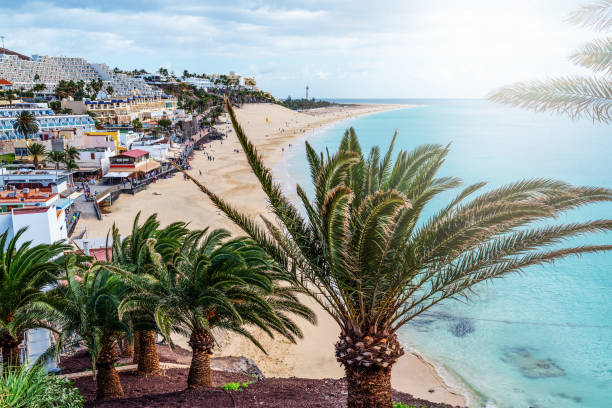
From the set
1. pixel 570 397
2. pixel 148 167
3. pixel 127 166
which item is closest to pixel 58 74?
pixel 148 167

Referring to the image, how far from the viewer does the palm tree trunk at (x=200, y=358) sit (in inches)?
349

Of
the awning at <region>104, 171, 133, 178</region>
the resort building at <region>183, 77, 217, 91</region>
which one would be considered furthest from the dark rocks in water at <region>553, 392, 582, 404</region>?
the resort building at <region>183, 77, 217, 91</region>

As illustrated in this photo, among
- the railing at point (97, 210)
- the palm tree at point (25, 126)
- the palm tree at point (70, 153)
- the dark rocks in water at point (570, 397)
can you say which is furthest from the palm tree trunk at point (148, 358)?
the palm tree at point (25, 126)

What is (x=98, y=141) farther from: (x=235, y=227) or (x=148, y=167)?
(x=235, y=227)

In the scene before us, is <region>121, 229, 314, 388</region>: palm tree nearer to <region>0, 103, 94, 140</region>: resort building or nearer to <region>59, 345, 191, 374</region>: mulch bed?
<region>59, 345, 191, 374</region>: mulch bed

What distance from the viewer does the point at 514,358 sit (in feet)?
52.3

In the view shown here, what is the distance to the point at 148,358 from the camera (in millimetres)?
10266

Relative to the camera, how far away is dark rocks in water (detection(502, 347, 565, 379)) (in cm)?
1512

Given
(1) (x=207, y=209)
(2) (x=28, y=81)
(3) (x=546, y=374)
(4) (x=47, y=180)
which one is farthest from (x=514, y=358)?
(2) (x=28, y=81)

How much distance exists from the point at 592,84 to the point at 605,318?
17.5m

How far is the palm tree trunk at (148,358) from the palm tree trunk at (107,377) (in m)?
1.34

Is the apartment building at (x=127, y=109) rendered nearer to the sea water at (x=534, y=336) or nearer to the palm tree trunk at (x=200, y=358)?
the sea water at (x=534, y=336)

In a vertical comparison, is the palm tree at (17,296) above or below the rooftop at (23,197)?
below

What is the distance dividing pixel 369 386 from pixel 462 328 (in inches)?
487
